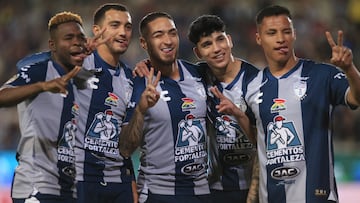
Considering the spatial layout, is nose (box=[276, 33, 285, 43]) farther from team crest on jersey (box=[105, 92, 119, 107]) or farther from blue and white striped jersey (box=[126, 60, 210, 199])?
team crest on jersey (box=[105, 92, 119, 107])

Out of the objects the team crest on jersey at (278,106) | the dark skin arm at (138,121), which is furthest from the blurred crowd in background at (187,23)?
the team crest on jersey at (278,106)

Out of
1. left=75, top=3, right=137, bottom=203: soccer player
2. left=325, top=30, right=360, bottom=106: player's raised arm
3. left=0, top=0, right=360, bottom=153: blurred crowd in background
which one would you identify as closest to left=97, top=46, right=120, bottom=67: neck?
left=75, top=3, right=137, bottom=203: soccer player

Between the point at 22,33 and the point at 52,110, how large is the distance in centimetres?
1003

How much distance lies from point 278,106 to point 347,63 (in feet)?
2.87

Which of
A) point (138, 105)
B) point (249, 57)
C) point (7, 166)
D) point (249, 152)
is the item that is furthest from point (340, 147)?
A: point (138, 105)

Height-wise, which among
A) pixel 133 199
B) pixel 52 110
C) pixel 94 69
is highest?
pixel 94 69

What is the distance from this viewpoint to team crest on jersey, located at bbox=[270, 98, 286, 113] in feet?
20.8

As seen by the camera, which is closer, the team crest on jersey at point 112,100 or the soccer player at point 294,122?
the soccer player at point 294,122

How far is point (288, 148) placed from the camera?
6.28 m

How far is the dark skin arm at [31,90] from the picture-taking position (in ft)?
19.2

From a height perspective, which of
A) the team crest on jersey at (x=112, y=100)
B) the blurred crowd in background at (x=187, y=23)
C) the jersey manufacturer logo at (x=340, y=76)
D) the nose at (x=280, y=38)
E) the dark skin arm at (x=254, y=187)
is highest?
the blurred crowd in background at (x=187, y=23)

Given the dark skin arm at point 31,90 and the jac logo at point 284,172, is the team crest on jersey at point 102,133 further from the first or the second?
the jac logo at point 284,172

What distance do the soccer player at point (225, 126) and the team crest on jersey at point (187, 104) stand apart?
0.22 meters

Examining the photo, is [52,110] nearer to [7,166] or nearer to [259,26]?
[259,26]
